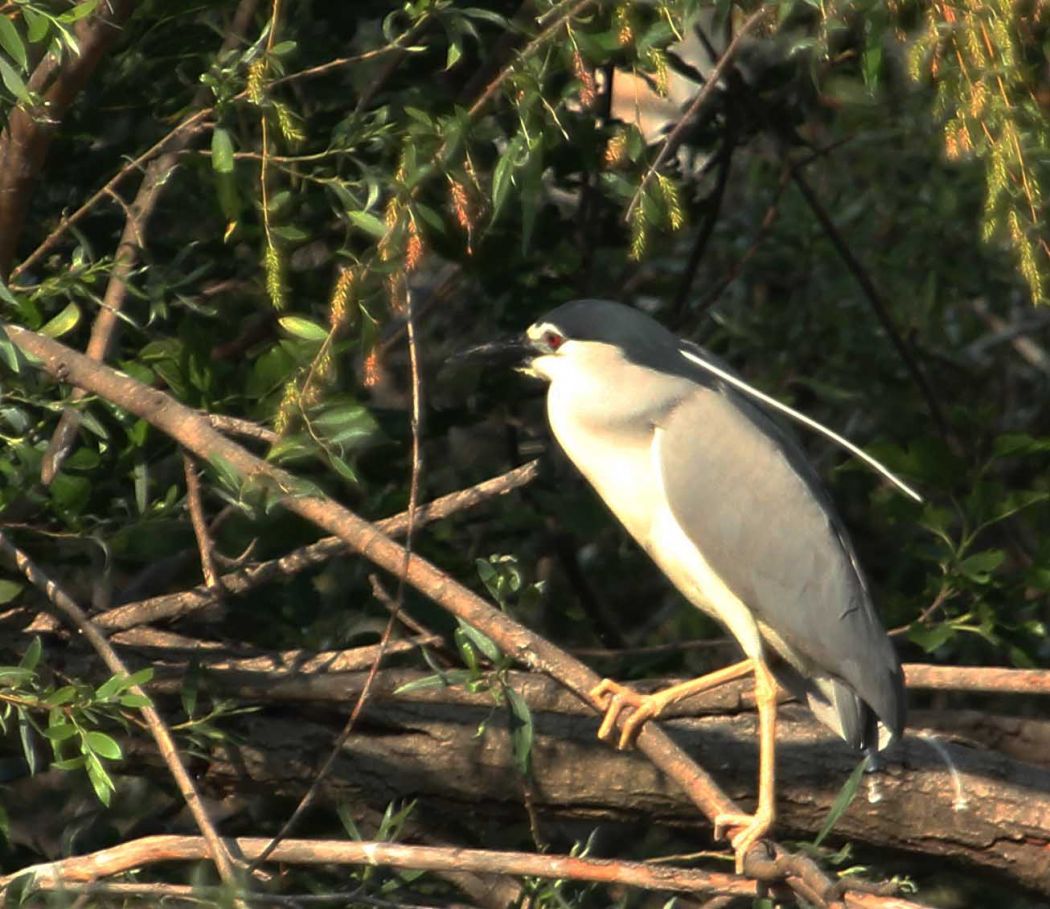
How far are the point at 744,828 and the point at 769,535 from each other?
657mm

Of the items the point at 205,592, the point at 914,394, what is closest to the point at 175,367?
the point at 205,592

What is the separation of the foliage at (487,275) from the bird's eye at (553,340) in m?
0.20

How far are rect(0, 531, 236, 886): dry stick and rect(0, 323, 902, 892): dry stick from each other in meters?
0.30

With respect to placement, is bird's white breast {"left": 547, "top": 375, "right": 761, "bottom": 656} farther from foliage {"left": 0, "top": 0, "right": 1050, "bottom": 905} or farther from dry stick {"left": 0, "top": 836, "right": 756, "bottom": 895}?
dry stick {"left": 0, "top": 836, "right": 756, "bottom": 895}

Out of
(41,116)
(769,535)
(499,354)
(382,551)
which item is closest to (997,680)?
(769,535)

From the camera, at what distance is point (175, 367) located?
255 centimetres

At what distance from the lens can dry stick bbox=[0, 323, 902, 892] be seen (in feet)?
6.69

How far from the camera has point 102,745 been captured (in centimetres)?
208

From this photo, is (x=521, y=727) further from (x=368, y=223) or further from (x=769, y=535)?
(x=769, y=535)

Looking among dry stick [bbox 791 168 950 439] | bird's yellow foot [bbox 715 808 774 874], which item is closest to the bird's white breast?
bird's yellow foot [bbox 715 808 774 874]

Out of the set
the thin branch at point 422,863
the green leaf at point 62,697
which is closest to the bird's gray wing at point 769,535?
the thin branch at point 422,863

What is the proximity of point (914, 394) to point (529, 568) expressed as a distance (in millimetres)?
1106

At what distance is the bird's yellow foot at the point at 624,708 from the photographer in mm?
2609

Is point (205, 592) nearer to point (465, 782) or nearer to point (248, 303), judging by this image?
point (465, 782)
